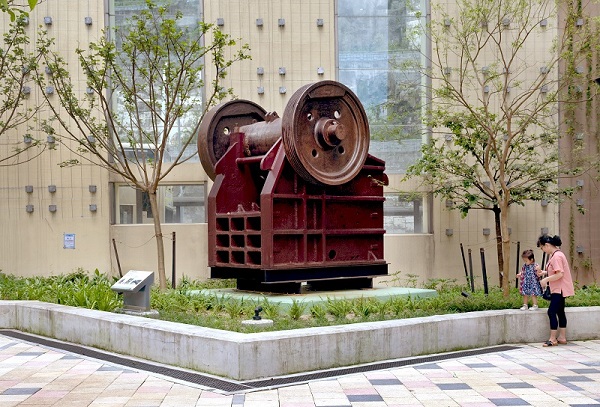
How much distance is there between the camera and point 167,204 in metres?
22.5

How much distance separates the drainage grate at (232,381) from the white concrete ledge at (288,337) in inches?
5.7

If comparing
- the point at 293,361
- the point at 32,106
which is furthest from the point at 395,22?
the point at 293,361

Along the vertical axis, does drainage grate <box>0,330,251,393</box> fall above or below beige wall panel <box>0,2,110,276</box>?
below

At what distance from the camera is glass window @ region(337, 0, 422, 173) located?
22.5m

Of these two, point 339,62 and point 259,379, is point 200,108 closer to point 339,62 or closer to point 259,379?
point 339,62

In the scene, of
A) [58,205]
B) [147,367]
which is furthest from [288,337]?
[58,205]

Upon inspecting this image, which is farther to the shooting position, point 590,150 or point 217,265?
point 590,150

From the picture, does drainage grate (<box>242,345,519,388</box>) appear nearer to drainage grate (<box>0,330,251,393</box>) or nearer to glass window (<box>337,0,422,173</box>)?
drainage grate (<box>0,330,251,393</box>)

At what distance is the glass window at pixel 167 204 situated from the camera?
22406mm

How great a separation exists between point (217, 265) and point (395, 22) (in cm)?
968

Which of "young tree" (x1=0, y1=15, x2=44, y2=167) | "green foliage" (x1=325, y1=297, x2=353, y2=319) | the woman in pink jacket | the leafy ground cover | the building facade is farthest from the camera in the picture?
the building facade

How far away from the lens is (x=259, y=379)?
996 cm

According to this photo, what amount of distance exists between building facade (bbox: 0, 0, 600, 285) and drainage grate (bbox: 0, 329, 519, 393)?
358 inches

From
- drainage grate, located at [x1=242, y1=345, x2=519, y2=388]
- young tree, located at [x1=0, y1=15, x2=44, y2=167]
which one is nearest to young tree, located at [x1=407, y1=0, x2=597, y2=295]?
drainage grate, located at [x1=242, y1=345, x2=519, y2=388]
